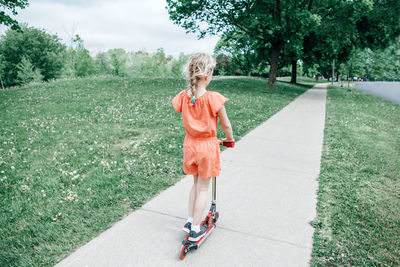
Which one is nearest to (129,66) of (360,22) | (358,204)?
(360,22)

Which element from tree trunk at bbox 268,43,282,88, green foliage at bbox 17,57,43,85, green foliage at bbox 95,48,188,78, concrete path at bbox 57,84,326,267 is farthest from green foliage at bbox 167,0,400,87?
green foliage at bbox 95,48,188,78

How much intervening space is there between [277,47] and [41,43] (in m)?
45.4

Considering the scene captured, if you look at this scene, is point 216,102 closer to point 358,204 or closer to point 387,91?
point 358,204

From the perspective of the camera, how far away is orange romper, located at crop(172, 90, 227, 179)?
2648mm

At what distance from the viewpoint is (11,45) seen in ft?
153

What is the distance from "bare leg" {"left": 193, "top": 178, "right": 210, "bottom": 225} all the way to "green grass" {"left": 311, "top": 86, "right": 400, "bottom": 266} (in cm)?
116

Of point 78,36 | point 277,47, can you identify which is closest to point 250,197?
point 277,47

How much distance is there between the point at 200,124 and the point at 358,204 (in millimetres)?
2563

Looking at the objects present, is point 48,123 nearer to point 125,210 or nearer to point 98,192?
point 98,192

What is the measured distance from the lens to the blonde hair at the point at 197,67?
2.53 meters

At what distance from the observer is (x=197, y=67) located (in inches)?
100

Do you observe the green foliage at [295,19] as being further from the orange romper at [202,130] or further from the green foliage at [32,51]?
the green foliage at [32,51]

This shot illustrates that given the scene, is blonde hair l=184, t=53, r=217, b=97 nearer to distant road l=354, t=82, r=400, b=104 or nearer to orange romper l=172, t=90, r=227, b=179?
orange romper l=172, t=90, r=227, b=179

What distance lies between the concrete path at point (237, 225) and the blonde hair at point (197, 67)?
1631 millimetres
